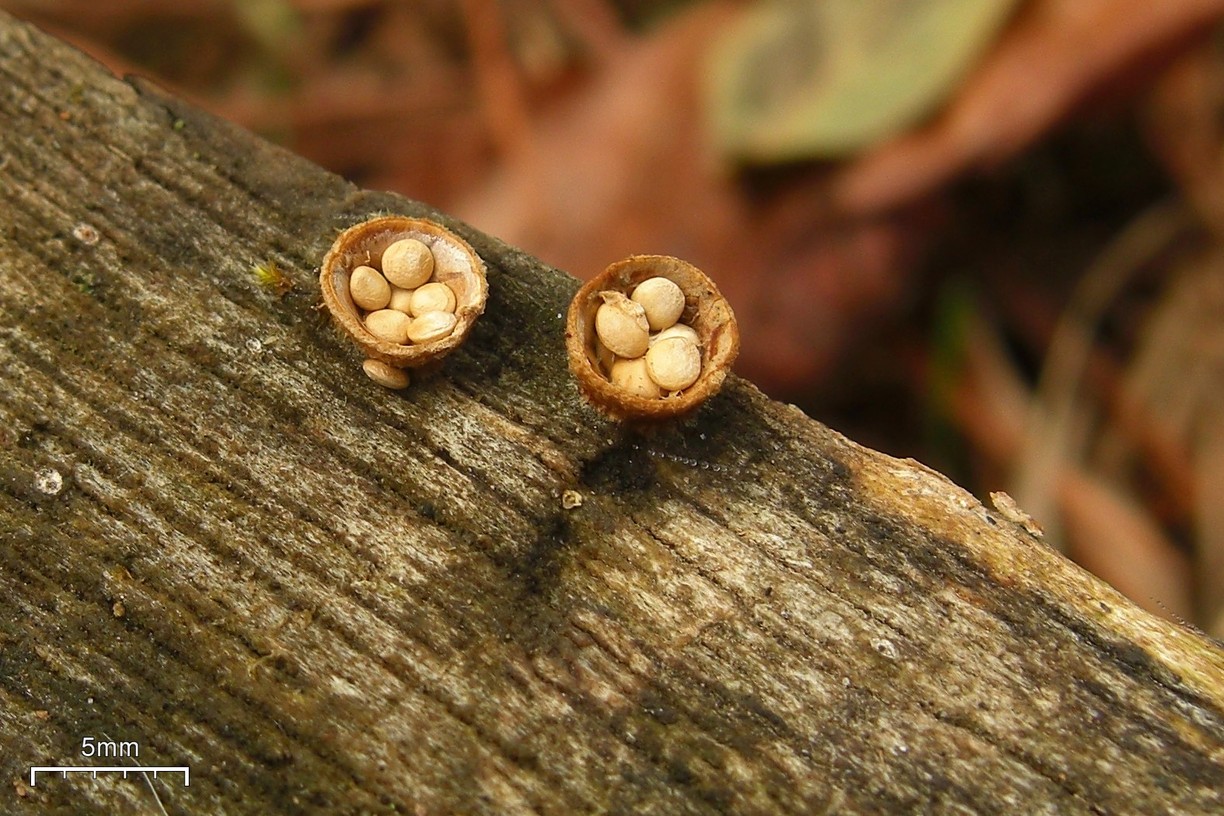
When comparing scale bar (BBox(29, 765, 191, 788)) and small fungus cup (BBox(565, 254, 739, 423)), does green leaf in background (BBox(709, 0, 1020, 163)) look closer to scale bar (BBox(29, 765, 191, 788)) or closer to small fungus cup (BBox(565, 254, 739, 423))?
small fungus cup (BBox(565, 254, 739, 423))

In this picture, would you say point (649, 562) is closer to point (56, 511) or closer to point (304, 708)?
point (304, 708)

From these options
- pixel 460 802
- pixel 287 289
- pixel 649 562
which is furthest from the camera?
pixel 287 289

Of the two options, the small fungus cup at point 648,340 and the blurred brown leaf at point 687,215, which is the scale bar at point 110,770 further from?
the blurred brown leaf at point 687,215

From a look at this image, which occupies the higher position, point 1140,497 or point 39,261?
point 1140,497

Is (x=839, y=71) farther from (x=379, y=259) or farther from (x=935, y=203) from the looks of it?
(x=379, y=259)

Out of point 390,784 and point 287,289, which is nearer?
point 390,784

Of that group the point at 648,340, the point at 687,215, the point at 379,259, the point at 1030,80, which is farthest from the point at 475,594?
the point at 1030,80

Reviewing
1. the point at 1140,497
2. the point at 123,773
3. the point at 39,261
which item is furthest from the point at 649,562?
the point at 1140,497

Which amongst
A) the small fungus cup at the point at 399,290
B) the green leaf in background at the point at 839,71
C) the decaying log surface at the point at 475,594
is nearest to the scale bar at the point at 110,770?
the decaying log surface at the point at 475,594

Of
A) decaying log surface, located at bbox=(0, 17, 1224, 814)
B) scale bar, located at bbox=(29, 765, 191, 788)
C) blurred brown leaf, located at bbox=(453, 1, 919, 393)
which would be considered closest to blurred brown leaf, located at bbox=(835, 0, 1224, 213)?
→ blurred brown leaf, located at bbox=(453, 1, 919, 393)
